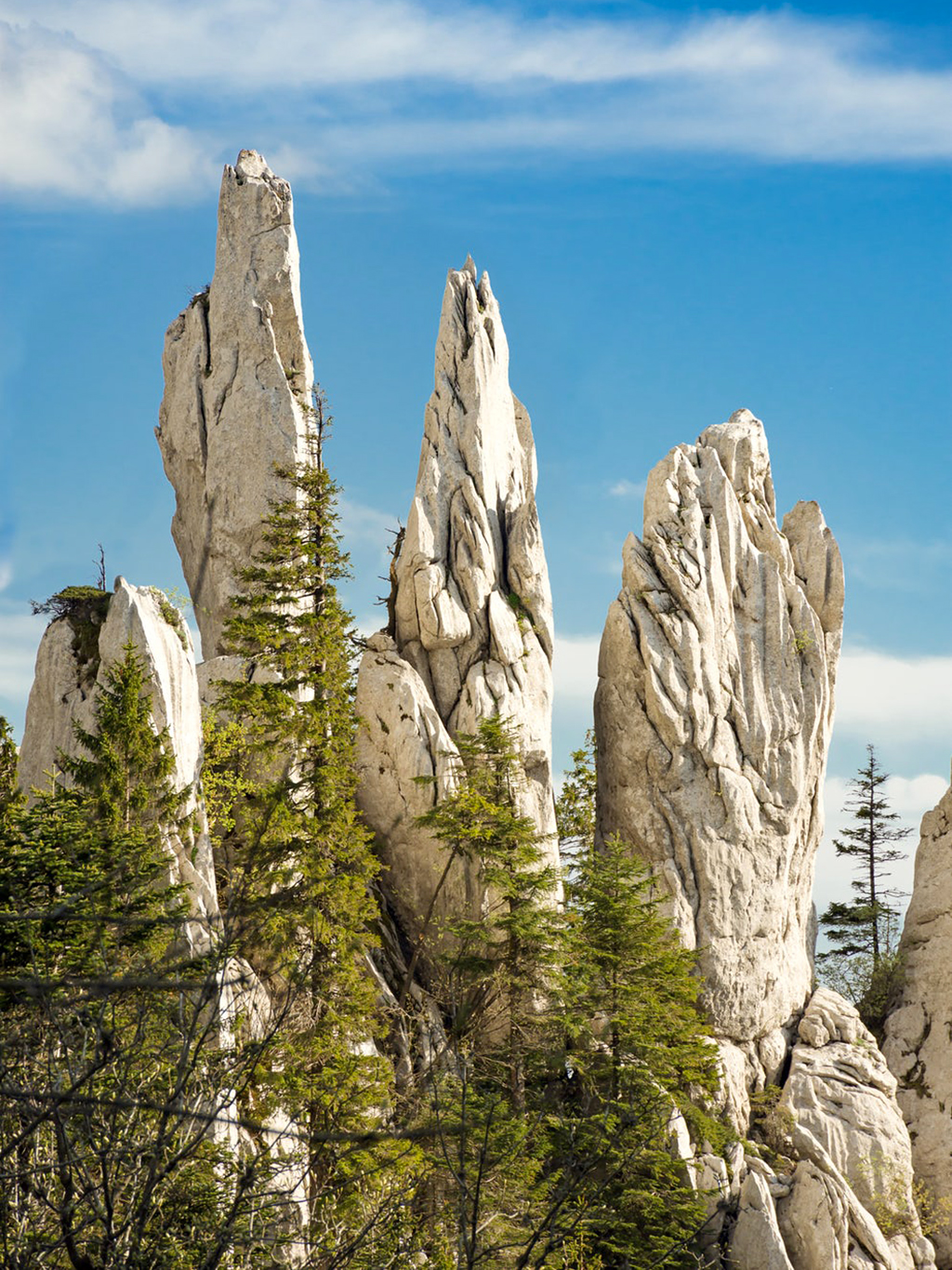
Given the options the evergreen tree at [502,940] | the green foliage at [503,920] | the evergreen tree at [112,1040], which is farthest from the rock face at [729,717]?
the evergreen tree at [112,1040]

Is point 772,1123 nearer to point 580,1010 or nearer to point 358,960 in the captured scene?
point 580,1010

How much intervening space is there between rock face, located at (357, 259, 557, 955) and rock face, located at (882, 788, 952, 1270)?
11.9 metres

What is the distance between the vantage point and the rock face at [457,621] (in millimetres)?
31156

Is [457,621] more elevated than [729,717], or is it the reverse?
[457,621]

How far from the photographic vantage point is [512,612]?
34.1 meters

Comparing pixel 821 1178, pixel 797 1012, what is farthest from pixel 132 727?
pixel 797 1012

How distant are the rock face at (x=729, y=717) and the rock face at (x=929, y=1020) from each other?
3083 mm

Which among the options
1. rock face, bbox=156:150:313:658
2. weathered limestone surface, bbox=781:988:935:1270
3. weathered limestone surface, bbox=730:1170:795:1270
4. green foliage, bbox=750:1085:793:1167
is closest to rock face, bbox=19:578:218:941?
rock face, bbox=156:150:313:658

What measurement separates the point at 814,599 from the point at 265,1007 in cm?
2151

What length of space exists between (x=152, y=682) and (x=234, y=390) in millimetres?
15671

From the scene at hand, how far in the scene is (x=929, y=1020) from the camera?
116ft

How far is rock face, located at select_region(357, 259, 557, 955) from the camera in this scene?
102ft

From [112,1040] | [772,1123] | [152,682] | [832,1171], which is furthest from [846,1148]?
[112,1040]

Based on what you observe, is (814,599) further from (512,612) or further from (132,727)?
(132,727)
